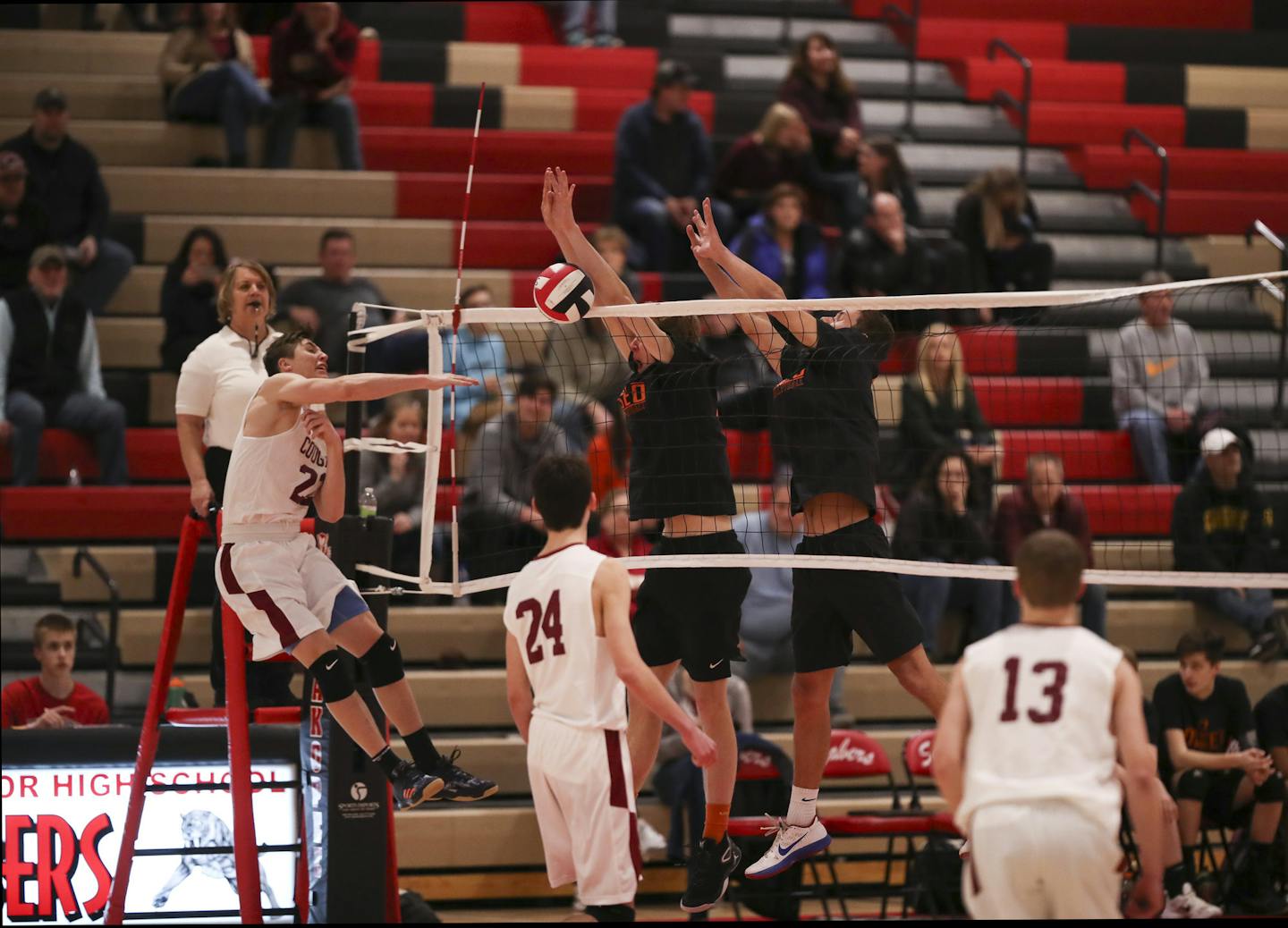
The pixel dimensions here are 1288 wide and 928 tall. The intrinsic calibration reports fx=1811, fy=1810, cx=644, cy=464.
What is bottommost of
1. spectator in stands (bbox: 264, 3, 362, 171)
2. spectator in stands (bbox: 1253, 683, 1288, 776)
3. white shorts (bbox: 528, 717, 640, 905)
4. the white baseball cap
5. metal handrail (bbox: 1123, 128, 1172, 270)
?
spectator in stands (bbox: 1253, 683, 1288, 776)

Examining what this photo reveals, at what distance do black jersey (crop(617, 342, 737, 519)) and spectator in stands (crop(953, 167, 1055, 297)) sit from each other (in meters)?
6.00

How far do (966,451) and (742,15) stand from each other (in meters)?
6.37

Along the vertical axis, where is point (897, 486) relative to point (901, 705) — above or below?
above

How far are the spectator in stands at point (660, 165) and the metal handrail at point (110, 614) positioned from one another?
4.36 m

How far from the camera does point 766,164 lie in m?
13.0

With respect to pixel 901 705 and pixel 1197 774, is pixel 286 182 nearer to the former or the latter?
pixel 901 705

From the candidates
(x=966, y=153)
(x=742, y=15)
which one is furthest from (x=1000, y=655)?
(x=742, y=15)

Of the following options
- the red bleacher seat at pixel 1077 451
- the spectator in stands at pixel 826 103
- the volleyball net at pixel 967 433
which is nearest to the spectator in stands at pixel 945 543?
the volleyball net at pixel 967 433

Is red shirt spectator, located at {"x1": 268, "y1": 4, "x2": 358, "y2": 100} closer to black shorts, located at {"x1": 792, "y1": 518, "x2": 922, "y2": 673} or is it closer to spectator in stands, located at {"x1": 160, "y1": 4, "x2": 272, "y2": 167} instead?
spectator in stands, located at {"x1": 160, "y1": 4, "x2": 272, "y2": 167}

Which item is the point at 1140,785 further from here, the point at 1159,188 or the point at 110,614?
the point at 1159,188

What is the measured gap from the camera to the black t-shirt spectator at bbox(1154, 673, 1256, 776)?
401 inches

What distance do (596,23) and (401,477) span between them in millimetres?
5531

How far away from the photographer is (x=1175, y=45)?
53.2 ft

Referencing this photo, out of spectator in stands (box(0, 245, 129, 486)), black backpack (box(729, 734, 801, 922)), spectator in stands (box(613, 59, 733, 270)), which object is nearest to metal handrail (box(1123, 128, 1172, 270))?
spectator in stands (box(613, 59, 733, 270))
